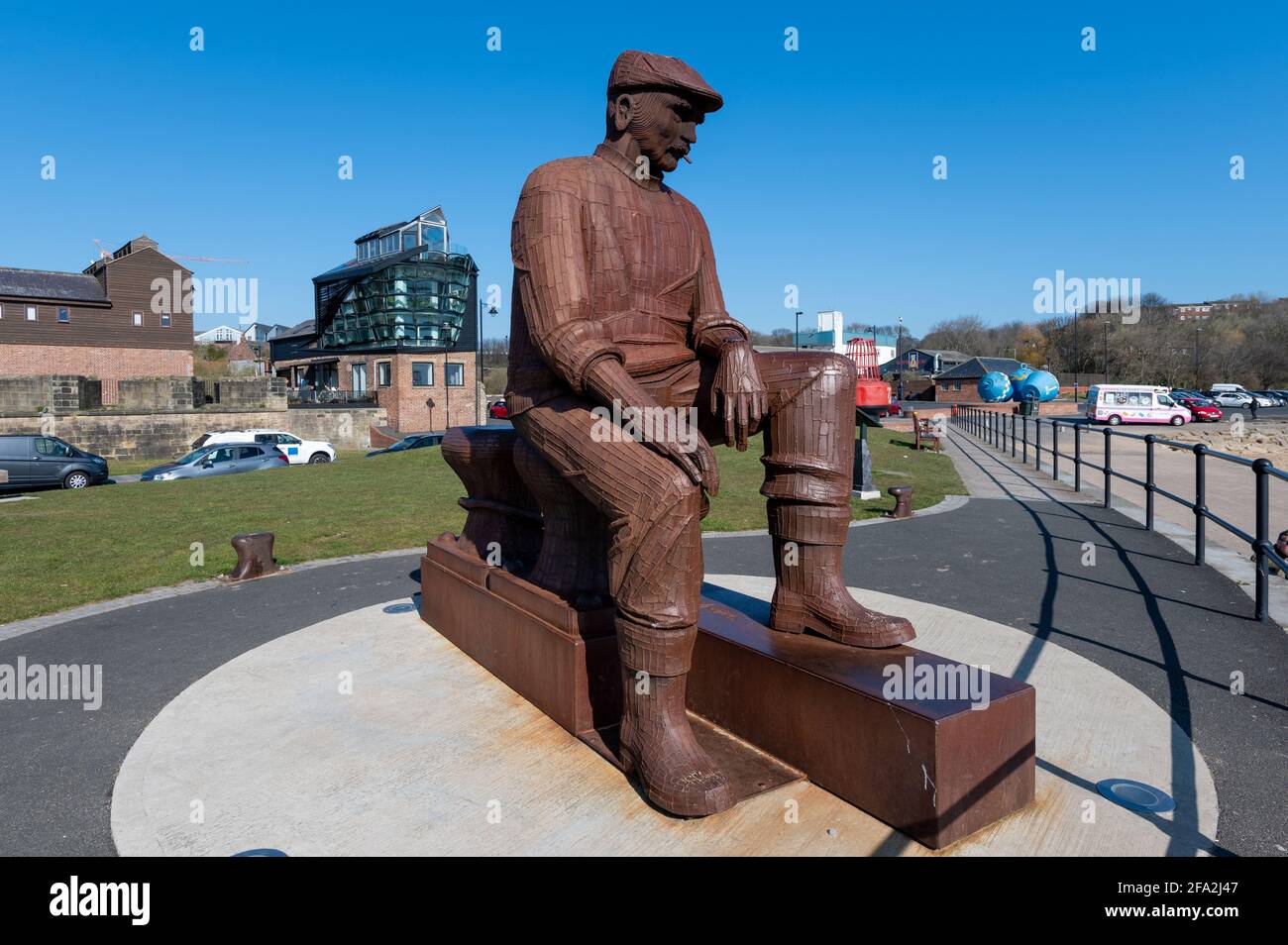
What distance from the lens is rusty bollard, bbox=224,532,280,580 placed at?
696 cm

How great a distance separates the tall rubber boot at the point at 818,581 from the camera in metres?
3.17

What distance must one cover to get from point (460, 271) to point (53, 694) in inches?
1630

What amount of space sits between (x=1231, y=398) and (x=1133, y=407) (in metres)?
19.4

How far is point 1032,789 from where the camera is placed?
2.73m

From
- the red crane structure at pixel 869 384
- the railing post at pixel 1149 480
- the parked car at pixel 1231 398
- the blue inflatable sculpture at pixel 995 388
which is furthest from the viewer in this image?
the blue inflatable sculpture at pixel 995 388

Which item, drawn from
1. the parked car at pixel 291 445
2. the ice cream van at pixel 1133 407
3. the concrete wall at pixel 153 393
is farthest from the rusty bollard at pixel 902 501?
the ice cream van at pixel 1133 407

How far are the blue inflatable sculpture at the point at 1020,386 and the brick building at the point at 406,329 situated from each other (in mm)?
31246

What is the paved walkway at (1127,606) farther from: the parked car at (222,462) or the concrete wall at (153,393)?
the concrete wall at (153,393)

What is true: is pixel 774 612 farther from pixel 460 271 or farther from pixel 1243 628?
pixel 460 271

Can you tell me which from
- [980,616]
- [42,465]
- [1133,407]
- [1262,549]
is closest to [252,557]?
[980,616]

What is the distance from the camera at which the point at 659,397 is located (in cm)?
334

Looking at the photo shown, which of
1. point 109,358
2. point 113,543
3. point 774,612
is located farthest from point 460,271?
point 774,612

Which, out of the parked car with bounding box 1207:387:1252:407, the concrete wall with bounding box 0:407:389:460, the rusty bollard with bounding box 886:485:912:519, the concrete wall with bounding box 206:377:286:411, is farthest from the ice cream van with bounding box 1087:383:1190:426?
the concrete wall with bounding box 206:377:286:411

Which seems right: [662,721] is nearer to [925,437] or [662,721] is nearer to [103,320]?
[925,437]
